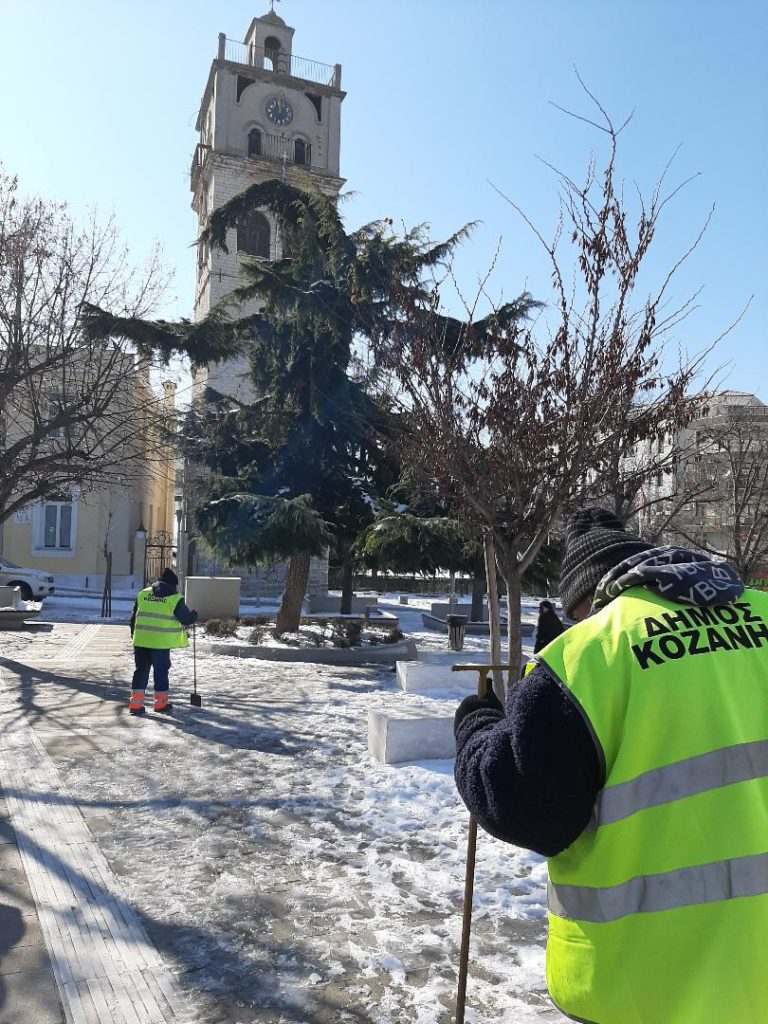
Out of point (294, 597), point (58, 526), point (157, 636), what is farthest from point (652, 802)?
point (58, 526)

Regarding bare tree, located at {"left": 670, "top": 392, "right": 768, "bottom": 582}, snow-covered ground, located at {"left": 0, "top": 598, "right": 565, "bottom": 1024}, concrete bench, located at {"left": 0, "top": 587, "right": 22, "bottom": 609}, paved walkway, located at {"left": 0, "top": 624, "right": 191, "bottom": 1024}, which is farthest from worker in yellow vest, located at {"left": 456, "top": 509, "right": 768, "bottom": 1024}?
concrete bench, located at {"left": 0, "top": 587, "right": 22, "bottom": 609}

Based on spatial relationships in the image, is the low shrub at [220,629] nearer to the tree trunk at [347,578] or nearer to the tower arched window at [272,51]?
the tree trunk at [347,578]

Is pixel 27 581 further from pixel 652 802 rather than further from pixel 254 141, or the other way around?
pixel 652 802

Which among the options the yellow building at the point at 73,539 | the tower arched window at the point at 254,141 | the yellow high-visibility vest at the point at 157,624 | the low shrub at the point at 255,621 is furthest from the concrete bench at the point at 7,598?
the tower arched window at the point at 254,141

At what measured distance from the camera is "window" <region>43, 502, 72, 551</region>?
34.8 meters

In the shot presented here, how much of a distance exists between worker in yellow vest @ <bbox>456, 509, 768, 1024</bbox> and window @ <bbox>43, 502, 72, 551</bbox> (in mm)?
35744

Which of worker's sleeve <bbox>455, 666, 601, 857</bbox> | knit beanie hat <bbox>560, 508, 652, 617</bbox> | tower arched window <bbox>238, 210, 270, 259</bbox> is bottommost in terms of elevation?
worker's sleeve <bbox>455, 666, 601, 857</bbox>

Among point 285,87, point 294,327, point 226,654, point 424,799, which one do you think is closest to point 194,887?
point 424,799

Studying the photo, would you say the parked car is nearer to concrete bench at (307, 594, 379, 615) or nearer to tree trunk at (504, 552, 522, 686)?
concrete bench at (307, 594, 379, 615)

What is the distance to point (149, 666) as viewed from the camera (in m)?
9.59

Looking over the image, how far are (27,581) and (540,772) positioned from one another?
26712mm

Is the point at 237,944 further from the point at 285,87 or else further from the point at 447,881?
the point at 285,87

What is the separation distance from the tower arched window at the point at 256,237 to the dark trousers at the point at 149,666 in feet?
93.9

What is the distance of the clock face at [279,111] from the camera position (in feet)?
126
